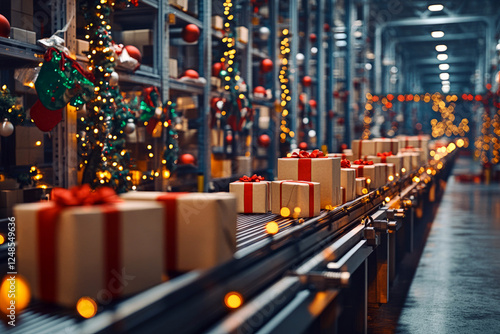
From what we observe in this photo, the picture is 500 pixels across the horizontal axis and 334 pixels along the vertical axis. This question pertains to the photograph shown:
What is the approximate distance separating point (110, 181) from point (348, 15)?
62.6 ft

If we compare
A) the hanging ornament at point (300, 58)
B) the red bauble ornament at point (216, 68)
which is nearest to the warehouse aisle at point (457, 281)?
the red bauble ornament at point (216, 68)

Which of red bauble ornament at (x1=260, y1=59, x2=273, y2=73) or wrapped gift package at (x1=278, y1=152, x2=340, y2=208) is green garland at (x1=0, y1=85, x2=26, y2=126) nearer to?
wrapped gift package at (x1=278, y1=152, x2=340, y2=208)

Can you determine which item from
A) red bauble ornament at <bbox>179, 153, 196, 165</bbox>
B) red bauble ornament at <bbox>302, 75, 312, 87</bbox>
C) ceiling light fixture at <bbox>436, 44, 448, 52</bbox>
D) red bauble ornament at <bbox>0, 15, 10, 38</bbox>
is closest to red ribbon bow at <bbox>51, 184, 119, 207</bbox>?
red bauble ornament at <bbox>0, 15, 10, 38</bbox>

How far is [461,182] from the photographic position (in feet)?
78.4

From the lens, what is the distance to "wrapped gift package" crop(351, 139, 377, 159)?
7.91 m

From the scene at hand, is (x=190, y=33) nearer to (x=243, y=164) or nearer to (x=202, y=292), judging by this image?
(x=243, y=164)

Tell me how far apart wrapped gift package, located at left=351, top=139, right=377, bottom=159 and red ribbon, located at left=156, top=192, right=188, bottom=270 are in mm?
5678

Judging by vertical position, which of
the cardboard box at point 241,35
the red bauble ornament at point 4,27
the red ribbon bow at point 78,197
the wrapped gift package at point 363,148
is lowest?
the red ribbon bow at point 78,197

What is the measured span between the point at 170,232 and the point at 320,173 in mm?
2009

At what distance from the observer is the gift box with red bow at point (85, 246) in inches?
73.9

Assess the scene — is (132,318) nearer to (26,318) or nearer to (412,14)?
(26,318)

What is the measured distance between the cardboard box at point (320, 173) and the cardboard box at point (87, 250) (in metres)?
2.27

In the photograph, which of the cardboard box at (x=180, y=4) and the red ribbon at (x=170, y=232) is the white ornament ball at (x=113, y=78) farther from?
the red ribbon at (x=170, y=232)

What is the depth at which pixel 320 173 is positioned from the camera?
14.0 feet
